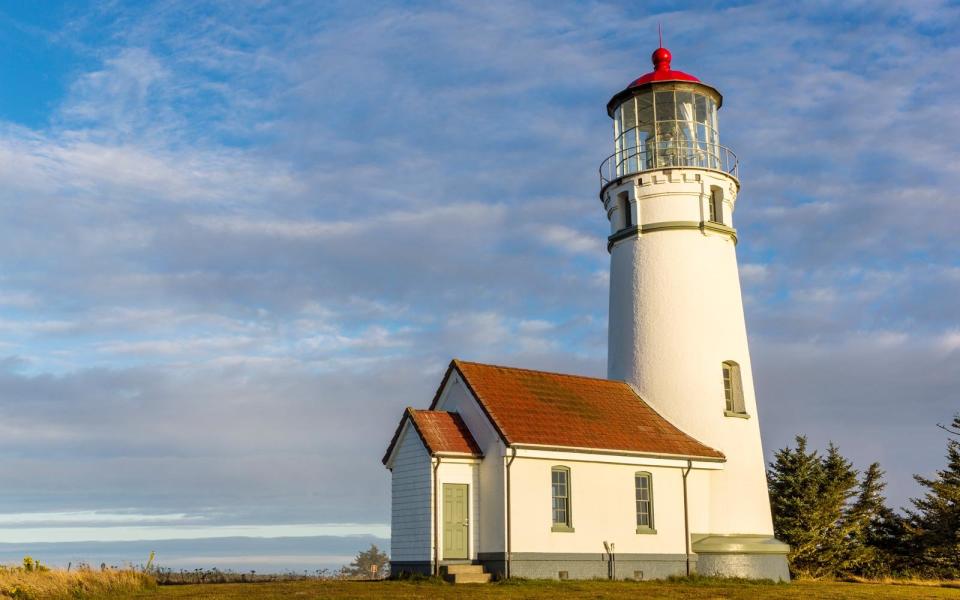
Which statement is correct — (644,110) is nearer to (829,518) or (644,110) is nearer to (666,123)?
(666,123)

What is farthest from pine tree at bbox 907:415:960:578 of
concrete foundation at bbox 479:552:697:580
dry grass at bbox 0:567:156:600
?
dry grass at bbox 0:567:156:600

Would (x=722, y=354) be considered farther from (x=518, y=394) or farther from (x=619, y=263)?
(x=518, y=394)

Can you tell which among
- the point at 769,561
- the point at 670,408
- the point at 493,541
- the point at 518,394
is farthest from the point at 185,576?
the point at 769,561

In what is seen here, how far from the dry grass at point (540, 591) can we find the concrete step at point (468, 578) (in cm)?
59

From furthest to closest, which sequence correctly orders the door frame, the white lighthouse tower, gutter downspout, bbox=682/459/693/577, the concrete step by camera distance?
the white lighthouse tower, gutter downspout, bbox=682/459/693/577, the door frame, the concrete step

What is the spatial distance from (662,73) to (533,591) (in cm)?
1666

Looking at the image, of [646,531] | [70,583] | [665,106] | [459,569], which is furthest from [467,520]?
[665,106]

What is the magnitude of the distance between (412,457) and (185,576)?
21.4 ft

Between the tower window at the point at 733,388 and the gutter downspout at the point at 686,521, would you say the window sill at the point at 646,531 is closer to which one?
the gutter downspout at the point at 686,521

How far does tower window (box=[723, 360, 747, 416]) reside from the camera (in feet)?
91.4

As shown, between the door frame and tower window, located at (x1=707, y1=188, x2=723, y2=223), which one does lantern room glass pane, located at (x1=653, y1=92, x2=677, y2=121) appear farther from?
A: the door frame

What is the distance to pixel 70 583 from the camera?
62.5 ft

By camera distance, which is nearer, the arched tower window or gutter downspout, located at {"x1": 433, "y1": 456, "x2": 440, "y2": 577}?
gutter downspout, located at {"x1": 433, "y1": 456, "x2": 440, "y2": 577}

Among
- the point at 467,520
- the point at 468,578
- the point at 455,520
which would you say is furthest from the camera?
the point at 467,520
